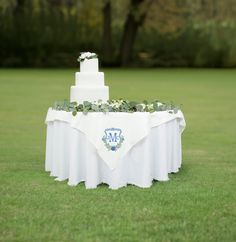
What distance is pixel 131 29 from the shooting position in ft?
169

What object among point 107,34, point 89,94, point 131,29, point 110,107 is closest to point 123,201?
point 110,107

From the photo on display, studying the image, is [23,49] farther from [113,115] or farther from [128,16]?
[113,115]

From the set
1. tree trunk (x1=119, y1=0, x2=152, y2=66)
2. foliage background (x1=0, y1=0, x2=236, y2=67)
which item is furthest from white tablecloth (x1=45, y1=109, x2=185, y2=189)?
foliage background (x1=0, y1=0, x2=236, y2=67)

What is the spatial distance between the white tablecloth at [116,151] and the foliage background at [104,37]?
42.8 metres

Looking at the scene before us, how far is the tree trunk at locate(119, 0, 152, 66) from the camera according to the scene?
166ft

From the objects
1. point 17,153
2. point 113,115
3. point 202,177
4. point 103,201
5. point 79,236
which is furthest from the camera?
point 17,153

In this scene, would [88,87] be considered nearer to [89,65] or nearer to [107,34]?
[89,65]

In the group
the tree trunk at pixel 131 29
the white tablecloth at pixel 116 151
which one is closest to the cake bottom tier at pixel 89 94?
the white tablecloth at pixel 116 151

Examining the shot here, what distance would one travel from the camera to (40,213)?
8.10 m

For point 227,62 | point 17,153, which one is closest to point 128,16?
point 227,62

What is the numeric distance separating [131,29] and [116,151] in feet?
140

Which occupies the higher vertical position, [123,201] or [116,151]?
[116,151]

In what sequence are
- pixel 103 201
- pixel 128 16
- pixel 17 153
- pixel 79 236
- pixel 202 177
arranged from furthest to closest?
1. pixel 128 16
2. pixel 17 153
3. pixel 202 177
4. pixel 103 201
5. pixel 79 236

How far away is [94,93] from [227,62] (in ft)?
144
